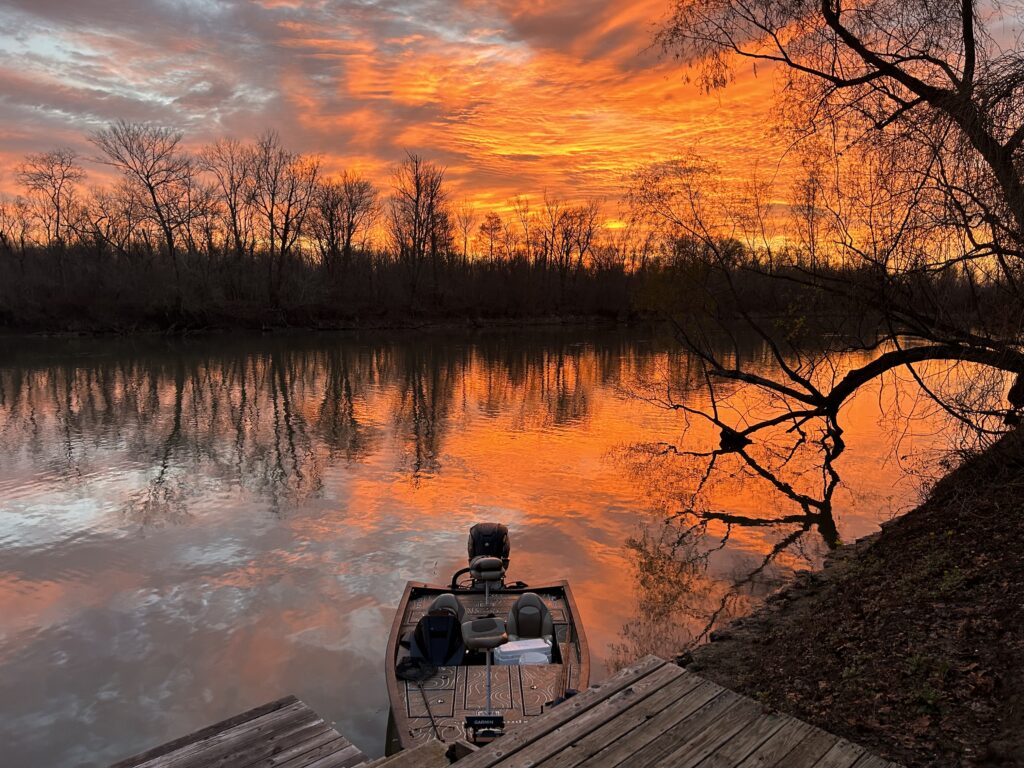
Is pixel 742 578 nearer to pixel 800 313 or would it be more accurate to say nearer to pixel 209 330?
pixel 800 313

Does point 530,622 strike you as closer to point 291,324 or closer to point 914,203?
point 914,203

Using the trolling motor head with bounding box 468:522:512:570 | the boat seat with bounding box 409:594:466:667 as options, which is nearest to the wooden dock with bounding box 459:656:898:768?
the boat seat with bounding box 409:594:466:667

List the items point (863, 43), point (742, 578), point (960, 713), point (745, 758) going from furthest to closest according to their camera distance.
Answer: point (742, 578) → point (863, 43) → point (960, 713) → point (745, 758)

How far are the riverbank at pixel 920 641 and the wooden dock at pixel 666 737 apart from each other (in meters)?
→ 1.10

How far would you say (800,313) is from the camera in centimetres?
1123

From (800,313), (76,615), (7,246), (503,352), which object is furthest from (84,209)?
(800,313)

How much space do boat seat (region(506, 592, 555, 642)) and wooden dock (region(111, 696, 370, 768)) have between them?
2956 millimetres

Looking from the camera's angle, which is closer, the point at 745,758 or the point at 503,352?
the point at 745,758

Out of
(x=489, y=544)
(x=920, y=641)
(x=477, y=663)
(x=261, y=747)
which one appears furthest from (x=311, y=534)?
(x=920, y=641)

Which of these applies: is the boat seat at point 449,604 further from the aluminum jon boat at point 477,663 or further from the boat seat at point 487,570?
the boat seat at point 487,570

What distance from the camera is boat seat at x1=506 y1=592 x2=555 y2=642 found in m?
7.60

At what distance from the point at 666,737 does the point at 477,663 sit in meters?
4.34

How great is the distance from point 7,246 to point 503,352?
160ft

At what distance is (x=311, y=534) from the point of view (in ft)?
40.4
